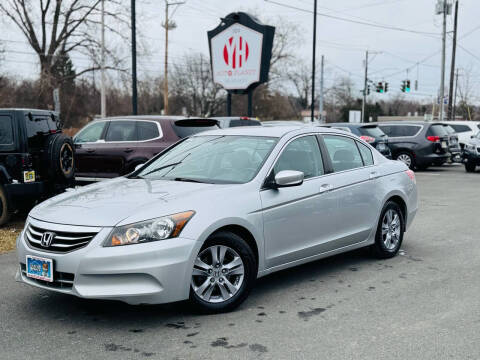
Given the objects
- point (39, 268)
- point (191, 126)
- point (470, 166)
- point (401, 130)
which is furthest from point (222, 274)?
point (401, 130)

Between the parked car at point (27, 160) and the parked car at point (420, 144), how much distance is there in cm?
1395

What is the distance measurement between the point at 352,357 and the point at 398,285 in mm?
1907

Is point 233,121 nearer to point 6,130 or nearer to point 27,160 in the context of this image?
point 27,160

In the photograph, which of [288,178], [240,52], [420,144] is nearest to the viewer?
[288,178]

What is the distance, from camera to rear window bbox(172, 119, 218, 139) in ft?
37.6

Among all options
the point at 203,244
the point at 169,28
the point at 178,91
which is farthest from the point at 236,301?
the point at 178,91

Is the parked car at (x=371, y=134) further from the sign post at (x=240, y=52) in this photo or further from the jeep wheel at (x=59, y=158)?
the jeep wheel at (x=59, y=158)

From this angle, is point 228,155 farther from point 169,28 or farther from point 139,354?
point 169,28

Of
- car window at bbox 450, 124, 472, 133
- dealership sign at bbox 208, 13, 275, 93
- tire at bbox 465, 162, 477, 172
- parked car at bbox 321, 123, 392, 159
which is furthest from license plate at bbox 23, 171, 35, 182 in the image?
car window at bbox 450, 124, 472, 133

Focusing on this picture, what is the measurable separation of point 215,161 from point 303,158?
2.91 feet

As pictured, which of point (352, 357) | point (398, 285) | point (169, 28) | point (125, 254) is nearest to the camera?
point (352, 357)

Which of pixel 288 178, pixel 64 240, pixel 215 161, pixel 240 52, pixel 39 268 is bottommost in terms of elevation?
pixel 39 268

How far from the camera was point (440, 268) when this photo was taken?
6086 millimetres

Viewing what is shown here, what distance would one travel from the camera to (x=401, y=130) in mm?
20141
